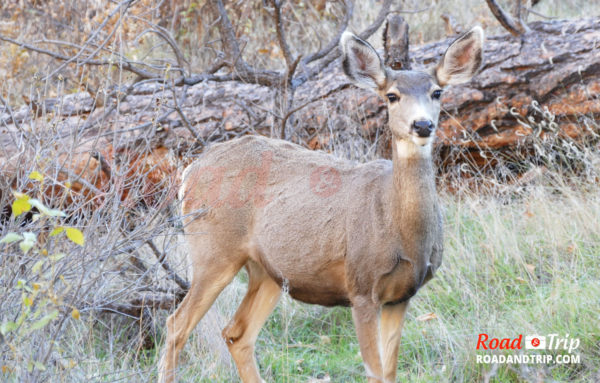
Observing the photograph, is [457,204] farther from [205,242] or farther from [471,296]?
[205,242]

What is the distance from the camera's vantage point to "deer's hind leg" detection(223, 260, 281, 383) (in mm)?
5332

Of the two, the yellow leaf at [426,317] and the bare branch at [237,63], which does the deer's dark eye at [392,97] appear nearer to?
the yellow leaf at [426,317]

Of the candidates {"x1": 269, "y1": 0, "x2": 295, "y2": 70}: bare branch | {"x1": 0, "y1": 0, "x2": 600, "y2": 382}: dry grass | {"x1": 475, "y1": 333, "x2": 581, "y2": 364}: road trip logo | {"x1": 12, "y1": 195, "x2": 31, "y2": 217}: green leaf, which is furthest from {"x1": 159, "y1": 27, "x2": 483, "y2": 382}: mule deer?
{"x1": 12, "y1": 195, "x2": 31, "y2": 217}: green leaf

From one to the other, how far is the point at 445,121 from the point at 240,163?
2855mm

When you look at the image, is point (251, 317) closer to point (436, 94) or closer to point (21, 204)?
point (436, 94)

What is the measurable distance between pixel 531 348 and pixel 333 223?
4.62 ft

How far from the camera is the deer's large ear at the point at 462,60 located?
15.6 feet

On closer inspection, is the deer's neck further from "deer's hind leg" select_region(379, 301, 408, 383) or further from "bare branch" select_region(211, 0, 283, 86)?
"bare branch" select_region(211, 0, 283, 86)

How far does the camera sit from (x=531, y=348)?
465 cm

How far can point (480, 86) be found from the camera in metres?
7.28

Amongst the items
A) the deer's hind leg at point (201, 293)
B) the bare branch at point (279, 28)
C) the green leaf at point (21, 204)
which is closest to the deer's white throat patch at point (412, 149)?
the deer's hind leg at point (201, 293)

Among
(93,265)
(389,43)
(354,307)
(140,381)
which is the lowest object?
(140,381)

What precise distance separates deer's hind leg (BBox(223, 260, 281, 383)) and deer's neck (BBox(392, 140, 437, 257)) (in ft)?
4.33

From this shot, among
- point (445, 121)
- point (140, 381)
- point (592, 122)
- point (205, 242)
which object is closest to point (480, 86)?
point (445, 121)
